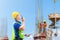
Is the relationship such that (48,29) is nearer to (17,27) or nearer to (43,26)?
(43,26)

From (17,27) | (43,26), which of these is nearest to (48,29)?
(43,26)

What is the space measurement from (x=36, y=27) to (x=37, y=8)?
0.97ft

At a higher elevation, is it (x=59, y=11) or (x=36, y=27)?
(x=59, y=11)

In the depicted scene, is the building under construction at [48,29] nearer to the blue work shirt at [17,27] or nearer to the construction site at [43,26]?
the construction site at [43,26]

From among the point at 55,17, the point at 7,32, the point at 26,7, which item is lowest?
the point at 7,32

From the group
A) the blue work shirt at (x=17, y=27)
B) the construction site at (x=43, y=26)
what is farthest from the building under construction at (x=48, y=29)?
the blue work shirt at (x=17, y=27)

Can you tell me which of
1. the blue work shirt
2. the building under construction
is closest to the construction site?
the building under construction

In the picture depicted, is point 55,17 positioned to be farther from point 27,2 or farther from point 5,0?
point 5,0

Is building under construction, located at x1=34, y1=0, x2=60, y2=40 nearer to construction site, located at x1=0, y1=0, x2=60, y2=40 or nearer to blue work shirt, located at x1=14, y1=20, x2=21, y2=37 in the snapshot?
construction site, located at x1=0, y1=0, x2=60, y2=40

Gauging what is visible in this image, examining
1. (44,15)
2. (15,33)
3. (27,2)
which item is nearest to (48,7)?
(44,15)

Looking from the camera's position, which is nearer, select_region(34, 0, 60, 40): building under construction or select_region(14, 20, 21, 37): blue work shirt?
select_region(14, 20, 21, 37): blue work shirt

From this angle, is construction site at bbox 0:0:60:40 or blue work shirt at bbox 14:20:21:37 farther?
construction site at bbox 0:0:60:40

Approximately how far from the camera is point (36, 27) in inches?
100.0

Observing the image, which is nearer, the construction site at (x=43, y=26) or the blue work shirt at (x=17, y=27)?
the blue work shirt at (x=17, y=27)
